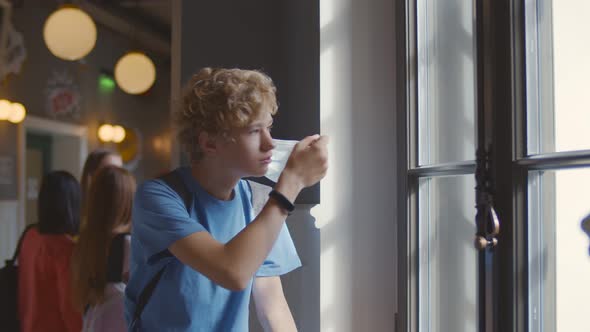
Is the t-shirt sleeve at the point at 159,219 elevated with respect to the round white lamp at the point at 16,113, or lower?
lower

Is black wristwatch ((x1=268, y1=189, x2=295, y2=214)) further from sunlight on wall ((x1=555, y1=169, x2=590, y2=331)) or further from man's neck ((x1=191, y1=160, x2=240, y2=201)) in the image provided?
sunlight on wall ((x1=555, y1=169, x2=590, y2=331))

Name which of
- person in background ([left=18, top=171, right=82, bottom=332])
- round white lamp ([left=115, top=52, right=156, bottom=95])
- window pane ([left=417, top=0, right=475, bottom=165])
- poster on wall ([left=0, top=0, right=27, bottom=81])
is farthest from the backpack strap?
poster on wall ([left=0, top=0, right=27, bottom=81])

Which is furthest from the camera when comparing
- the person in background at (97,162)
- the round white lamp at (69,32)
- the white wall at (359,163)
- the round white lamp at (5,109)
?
the round white lamp at (5,109)

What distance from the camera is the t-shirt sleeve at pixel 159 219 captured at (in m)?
1.07

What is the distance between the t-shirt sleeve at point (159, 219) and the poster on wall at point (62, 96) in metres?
5.03

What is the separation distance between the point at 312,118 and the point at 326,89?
0.28 feet

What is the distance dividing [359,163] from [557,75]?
65 centimetres

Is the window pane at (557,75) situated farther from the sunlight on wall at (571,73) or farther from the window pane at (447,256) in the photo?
the window pane at (447,256)

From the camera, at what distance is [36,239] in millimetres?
2438

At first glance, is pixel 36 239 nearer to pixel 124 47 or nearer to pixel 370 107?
pixel 370 107

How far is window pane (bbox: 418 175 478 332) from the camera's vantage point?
1.33 metres

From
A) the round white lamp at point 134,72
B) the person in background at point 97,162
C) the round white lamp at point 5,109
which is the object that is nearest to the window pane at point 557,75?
the person in background at point 97,162

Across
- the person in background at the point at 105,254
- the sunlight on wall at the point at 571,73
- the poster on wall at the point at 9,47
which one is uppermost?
the poster on wall at the point at 9,47

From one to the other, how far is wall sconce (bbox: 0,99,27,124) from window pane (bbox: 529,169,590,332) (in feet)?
15.4
